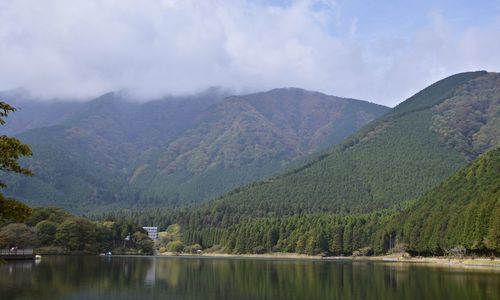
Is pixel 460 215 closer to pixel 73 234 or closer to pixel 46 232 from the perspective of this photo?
pixel 73 234

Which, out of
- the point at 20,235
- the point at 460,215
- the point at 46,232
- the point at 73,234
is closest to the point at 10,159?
the point at 460,215

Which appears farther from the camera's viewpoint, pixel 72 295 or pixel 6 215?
pixel 72 295

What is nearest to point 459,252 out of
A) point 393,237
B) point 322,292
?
point 393,237

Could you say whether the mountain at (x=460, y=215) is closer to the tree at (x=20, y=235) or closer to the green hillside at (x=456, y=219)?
the green hillside at (x=456, y=219)

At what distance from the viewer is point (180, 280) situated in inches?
3091

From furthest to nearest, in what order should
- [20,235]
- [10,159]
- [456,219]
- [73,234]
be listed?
[73,234] < [20,235] < [456,219] < [10,159]

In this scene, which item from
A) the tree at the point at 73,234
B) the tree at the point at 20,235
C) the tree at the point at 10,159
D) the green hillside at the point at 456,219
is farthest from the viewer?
the tree at the point at 73,234

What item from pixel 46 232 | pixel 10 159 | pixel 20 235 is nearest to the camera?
pixel 10 159

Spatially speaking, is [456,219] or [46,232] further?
[46,232]

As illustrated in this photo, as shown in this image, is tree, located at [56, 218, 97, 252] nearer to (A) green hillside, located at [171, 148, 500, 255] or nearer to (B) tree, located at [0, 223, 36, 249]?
(B) tree, located at [0, 223, 36, 249]

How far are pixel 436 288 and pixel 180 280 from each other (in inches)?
1341

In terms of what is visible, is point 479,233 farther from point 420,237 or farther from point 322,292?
point 322,292

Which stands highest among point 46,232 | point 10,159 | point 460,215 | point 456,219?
point 10,159

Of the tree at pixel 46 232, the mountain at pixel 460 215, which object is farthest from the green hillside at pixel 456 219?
the tree at pixel 46 232
